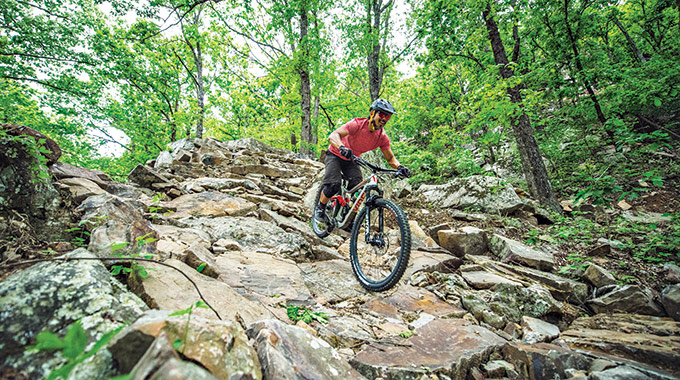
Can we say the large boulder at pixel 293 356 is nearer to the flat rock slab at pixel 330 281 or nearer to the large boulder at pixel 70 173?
the flat rock slab at pixel 330 281

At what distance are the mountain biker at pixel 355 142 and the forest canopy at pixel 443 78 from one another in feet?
11.0

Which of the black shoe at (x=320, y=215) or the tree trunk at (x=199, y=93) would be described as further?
the tree trunk at (x=199, y=93)

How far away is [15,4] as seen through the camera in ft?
27.9

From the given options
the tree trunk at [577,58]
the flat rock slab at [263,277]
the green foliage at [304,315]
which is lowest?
the green foliage at [304,315]

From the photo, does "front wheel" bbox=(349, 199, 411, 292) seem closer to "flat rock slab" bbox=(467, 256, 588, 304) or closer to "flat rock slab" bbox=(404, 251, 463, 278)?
"flat rock slab" bbox=(404, 251, 463, 278)

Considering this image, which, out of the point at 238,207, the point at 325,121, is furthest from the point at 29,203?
the point at 325,121

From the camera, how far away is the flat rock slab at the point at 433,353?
1.93 metres

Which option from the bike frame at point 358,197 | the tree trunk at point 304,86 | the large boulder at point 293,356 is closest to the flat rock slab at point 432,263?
the bike frame at point 358,197

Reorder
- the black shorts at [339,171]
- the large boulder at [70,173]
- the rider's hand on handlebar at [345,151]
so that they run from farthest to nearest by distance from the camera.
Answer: the black shorts at [339,171] → the rider's hand on handlebar at [345,151] → the large boulder at [70,173]

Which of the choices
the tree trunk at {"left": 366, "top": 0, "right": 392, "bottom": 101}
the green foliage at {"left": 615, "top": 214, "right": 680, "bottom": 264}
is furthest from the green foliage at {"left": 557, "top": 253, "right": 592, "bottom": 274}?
the tree trunk at {"left": 366, "top": 0, "right": 392, "bottom": 101}

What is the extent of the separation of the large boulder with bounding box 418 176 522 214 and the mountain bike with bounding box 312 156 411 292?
13.3 feet

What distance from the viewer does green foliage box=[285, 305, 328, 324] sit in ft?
8.32

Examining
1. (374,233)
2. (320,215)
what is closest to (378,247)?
(374,233)

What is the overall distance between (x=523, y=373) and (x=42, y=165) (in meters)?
5.22
